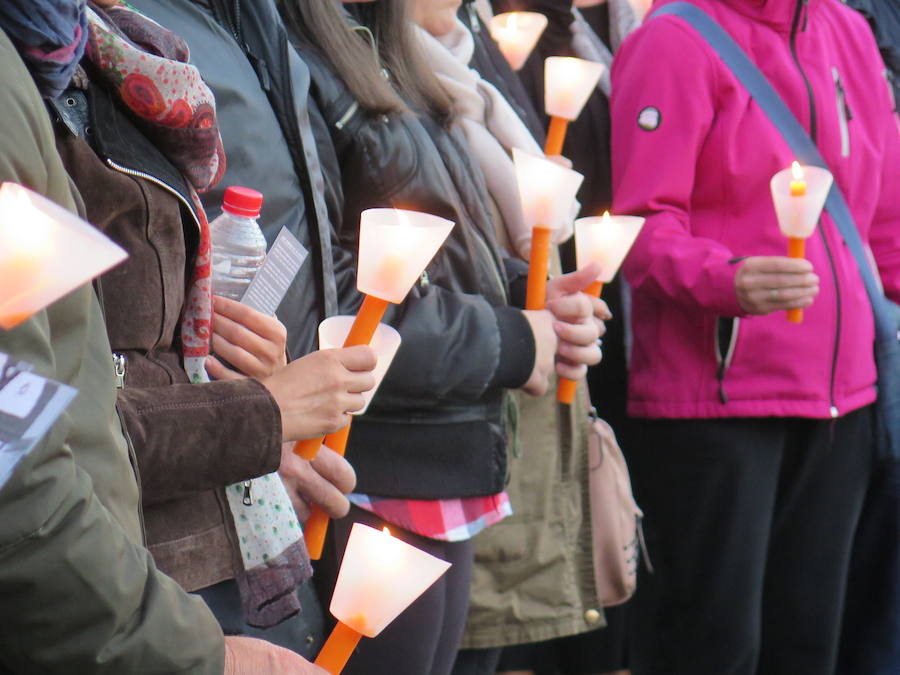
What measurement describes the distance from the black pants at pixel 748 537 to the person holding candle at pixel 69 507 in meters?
1.82

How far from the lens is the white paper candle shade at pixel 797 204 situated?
97.0 inches

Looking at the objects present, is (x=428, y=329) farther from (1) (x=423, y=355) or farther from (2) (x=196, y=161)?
(2) (x=196, y=161)

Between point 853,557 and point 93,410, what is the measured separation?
7.94ft

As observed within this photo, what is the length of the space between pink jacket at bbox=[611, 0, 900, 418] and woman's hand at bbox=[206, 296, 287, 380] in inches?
52.6

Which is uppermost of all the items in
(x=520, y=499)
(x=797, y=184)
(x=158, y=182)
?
(x=158, y=182)

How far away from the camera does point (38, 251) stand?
0.86 m

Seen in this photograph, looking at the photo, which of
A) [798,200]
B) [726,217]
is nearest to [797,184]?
[798,200]

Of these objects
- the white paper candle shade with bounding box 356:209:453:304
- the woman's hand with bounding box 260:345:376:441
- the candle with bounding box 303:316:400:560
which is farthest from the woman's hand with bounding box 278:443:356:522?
the white paper candle shade with bounding box 356:209:453:304

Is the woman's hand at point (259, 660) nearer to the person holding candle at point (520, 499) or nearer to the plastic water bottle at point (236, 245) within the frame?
the plastic water bottle at point (236, 245)

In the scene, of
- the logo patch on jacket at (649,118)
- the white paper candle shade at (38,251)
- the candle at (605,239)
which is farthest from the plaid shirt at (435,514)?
the white paper candle shade at (38,251)

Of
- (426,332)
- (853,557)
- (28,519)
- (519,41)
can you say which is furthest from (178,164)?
(853,557)

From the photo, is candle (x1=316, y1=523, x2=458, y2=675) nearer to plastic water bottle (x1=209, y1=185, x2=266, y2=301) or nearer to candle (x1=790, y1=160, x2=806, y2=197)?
plastic water bottle (x1=209, y1=185, x2=266, y2=301)

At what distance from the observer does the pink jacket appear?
2775 millimetres

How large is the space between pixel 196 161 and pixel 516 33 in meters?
1.64
